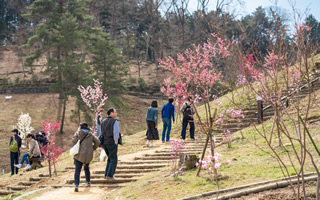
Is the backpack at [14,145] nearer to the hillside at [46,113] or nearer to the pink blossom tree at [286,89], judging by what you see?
the pink blossom tree at [286,89]

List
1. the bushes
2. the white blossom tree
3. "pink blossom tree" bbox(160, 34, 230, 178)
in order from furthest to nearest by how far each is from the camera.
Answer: the bushes < the white blossom tree < "pink blossom tree" bbox(160, 34, 230, 178)

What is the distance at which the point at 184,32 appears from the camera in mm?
46219

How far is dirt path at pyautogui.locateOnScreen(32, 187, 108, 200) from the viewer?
730 cm

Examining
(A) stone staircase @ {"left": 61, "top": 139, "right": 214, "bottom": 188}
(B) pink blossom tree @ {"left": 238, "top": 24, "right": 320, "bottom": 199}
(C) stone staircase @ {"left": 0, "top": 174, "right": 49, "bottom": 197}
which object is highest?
(B) pink blossom tree @ {"left": 238, "top": 24, "right": 320, "bottom": 199}

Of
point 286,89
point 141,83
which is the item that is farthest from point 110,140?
point 141,83

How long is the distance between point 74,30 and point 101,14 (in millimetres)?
25470

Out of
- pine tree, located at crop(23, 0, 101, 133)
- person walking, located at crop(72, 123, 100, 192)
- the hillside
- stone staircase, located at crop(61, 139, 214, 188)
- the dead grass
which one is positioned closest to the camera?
the dead grass

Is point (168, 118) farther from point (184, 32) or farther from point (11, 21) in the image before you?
point (11, 21)

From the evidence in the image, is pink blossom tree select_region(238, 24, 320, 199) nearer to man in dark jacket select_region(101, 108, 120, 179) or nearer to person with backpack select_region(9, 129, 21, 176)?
man in dark jacket select_region(101, 108, 120, 179)

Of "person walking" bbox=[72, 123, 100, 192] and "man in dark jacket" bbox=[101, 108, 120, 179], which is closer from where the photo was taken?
"person walking" bbox=[72, 123, 100, 192]

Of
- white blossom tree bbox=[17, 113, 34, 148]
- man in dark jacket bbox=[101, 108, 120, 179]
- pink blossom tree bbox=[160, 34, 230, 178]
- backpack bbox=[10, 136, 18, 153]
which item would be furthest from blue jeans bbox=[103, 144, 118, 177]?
white blossom tree bbox=[17, 113, 34, 148]

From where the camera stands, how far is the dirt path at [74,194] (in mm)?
7297

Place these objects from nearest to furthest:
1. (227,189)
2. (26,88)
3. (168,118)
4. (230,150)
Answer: (227,189) → (230,150) → (168,118) → (26,88)

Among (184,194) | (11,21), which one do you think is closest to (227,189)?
(184,194)
